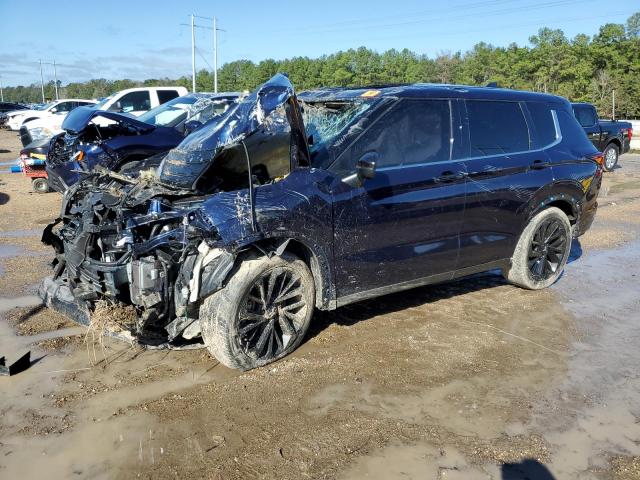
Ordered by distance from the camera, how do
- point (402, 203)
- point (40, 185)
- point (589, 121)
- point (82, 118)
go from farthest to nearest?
1. point (589, 121)
2. point (40, 185)
3. point (82, 118)
4. point (402, 203)

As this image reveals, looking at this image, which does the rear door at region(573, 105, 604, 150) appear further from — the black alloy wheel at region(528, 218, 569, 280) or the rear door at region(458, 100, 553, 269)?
the rear door at region(458, 100, 553, 269)

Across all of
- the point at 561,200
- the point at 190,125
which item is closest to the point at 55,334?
the point at 190,125

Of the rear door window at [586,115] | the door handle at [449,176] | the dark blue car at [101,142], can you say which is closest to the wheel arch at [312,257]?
the door handle at [449,176]

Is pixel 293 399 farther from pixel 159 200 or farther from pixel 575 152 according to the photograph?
pixel 575 152

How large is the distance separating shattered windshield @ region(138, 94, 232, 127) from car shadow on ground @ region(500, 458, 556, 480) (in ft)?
26.6

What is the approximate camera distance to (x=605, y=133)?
17.1m

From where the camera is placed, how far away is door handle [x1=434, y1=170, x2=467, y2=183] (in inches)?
184

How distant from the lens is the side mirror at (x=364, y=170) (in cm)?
391

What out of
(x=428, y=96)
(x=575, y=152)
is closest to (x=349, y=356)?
(x=428, y=96)

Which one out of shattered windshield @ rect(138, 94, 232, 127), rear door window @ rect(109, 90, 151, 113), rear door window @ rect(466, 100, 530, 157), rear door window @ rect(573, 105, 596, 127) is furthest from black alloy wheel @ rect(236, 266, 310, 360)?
rear door window @ rect(573, 105, 596, 127)

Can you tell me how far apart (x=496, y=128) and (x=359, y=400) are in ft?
9.64

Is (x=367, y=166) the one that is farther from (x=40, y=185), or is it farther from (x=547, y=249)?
(x=40, y=185)

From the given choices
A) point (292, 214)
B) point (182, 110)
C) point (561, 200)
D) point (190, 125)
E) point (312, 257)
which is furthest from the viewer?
point (182, 110)

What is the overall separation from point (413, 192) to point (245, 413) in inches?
84.9
